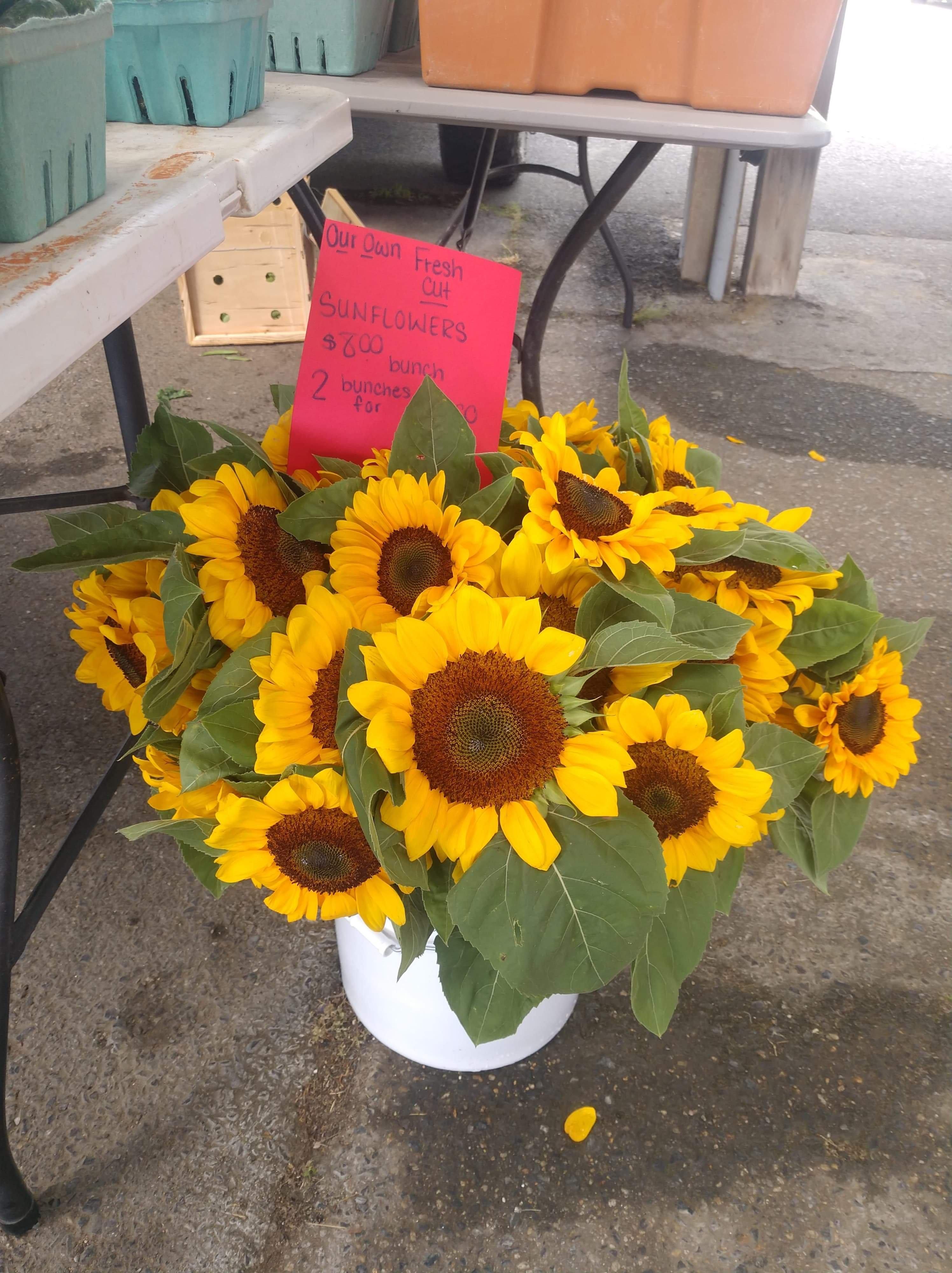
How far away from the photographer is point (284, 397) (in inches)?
37.2

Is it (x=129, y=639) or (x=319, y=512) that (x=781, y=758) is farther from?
(x=129, y=639)

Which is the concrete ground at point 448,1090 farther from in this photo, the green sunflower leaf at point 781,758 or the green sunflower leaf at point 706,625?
the green sunflower leaf at point 706,625

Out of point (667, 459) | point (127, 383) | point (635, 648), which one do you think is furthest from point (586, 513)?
point (127, 383)

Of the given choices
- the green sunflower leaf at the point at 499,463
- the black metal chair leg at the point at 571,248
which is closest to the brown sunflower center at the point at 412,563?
the green sunflower leaf at the point at 499,463

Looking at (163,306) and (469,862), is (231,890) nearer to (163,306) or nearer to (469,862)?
(469,862)

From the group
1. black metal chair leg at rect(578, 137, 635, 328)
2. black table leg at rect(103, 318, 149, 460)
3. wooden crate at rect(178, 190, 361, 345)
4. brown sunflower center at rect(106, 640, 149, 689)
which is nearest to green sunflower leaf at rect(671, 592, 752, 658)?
brown sunflower center at rect(106, 640, 149, 689)

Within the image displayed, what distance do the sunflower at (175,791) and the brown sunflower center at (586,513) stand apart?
13.4 inches

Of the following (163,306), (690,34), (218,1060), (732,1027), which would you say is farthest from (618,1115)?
(163,306)

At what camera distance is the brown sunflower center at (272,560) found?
72 centimetres

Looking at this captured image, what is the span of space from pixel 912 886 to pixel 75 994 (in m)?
1.18

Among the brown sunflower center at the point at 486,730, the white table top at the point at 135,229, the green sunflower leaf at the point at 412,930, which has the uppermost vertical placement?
the white table top at the point at 135,229

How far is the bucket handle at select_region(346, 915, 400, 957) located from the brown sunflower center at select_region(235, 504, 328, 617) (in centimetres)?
35

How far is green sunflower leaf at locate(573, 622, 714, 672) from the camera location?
24.5 inches

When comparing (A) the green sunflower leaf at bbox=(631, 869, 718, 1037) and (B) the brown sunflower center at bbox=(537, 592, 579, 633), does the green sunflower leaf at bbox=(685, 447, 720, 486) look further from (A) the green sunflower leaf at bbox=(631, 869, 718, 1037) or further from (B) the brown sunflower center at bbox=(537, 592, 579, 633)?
(A) the green sunflower leaf at bbox=(631, 869, 718, 1037)
